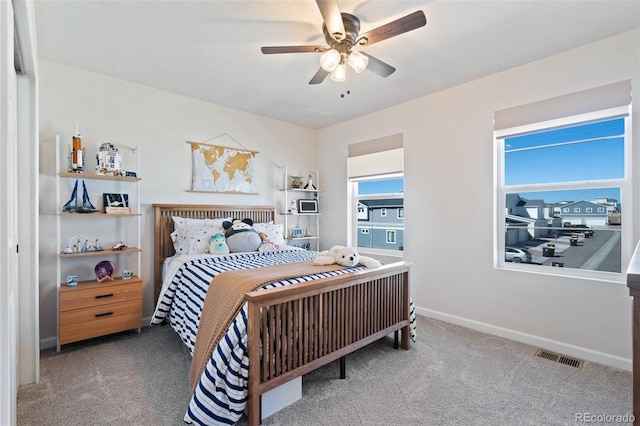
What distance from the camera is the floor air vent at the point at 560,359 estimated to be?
2.40 meters

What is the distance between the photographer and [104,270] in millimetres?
2850

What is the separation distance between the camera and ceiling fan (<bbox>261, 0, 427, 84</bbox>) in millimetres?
1735

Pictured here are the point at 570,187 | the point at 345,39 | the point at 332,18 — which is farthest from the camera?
the point at 570,187

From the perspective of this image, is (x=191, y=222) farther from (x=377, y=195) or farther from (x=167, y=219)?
(x=377, y=195)

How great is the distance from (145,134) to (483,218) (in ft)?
11.8

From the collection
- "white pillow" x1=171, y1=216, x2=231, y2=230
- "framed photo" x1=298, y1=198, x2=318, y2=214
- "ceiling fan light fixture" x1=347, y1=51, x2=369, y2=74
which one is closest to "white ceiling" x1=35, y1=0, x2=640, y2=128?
"ceiling fan light fixture" x1=347, y1=51, x2=369, y2=74

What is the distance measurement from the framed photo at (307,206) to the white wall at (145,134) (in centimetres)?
35

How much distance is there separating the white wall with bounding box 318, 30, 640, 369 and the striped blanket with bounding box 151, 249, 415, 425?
0.94 metres

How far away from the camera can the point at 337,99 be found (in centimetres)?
360

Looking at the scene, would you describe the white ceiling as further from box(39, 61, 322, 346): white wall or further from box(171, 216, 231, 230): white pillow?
box(171, 216, 231, 230): white pillow

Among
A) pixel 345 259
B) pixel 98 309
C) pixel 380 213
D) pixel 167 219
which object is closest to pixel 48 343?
pixel 98 309

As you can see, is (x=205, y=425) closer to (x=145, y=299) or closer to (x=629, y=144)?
(x=145, y=299)

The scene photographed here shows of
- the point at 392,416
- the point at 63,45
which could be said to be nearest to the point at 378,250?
the point at 392,416

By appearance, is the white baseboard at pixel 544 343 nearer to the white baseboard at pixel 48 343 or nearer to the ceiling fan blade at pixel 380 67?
the ceiling fan blade at pixel 380 67
